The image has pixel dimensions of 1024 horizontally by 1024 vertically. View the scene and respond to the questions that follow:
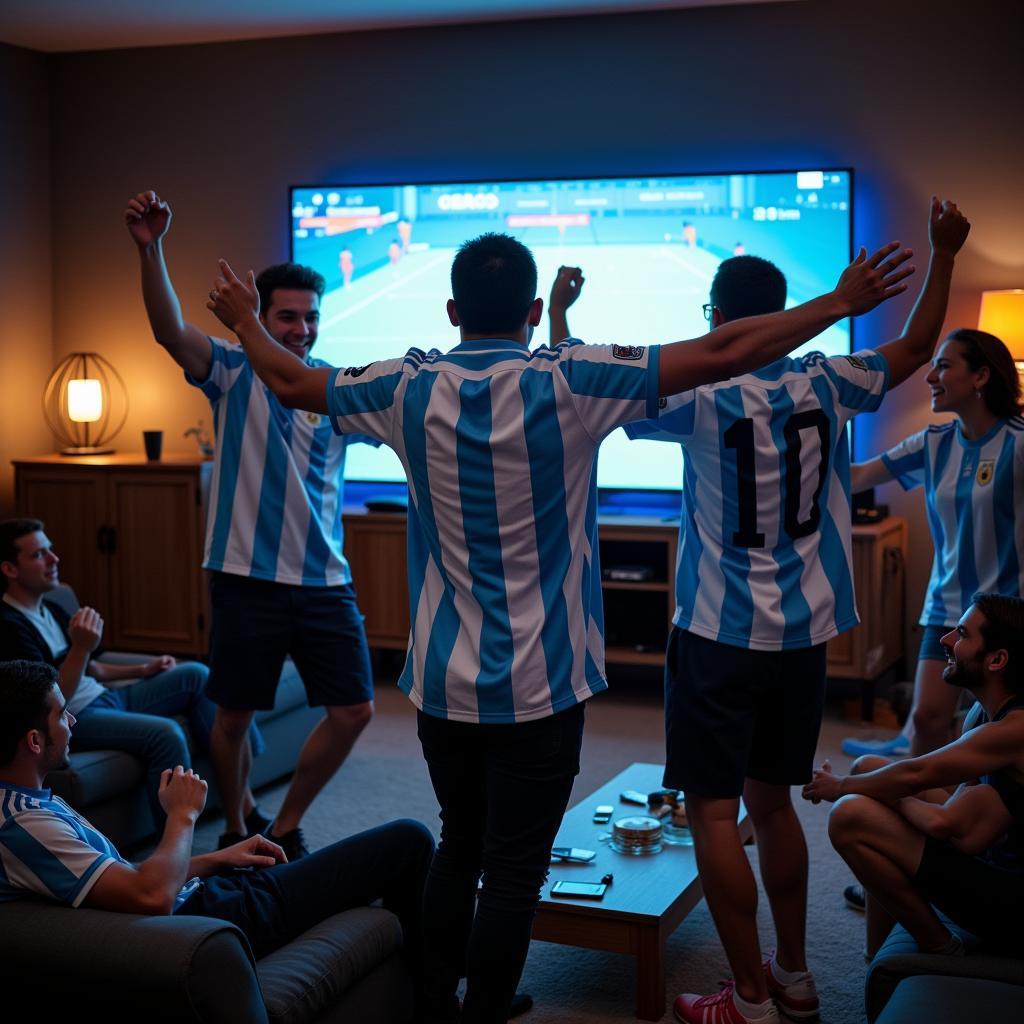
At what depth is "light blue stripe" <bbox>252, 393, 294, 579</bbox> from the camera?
10.6 feet

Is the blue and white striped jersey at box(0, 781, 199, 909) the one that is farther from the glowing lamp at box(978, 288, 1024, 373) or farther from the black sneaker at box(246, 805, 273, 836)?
the glowing lamp at box(978, 288, 1024, 373)

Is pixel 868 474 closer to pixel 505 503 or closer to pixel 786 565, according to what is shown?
pixel 786 565

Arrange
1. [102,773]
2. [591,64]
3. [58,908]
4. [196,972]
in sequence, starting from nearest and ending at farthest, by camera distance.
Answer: [196,972] → [58,908] → [102,773] → [591,64]

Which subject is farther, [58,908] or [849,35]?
[849,35]

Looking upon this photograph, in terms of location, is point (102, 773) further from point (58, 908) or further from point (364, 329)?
point (364, 329)

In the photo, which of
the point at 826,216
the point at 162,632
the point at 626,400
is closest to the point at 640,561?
the point at 826,216

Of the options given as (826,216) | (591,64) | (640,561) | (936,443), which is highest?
(591,64)

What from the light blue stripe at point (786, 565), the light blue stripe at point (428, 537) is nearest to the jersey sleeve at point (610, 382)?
the light blue stripe at point (428, 537)

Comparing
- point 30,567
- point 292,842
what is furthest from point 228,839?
point 30,567

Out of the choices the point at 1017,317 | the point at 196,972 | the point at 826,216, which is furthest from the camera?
the point at 826,216

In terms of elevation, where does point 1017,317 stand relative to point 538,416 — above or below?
above

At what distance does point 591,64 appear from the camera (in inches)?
217

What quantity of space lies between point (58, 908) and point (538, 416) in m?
1.04

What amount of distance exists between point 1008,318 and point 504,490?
345cm
